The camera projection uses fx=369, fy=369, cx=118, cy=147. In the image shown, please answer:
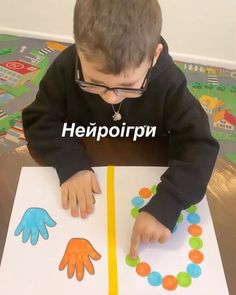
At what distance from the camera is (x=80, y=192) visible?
26.1 inches

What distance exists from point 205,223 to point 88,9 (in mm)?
395

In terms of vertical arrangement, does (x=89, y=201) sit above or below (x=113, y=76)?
below

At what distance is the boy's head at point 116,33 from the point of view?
1.75 ft

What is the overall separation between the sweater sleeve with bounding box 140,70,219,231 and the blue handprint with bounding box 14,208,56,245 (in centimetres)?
17

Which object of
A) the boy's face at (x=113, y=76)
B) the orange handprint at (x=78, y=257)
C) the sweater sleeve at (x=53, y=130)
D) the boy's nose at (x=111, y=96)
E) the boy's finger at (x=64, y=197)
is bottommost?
the orange handprint at (x=78, y=257)

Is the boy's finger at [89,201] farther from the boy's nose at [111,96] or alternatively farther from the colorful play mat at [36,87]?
the colorful play mat at [36,87]

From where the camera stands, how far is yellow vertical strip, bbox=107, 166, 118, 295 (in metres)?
0.55

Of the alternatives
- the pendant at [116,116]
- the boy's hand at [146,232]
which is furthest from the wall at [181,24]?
the boy's hand at [146,232]

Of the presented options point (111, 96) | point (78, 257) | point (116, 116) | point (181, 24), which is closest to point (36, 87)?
point (181, 24)

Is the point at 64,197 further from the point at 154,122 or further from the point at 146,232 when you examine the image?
the point at 154,122

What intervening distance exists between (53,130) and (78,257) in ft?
0.93

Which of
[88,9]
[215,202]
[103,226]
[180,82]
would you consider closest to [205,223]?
[215,202]

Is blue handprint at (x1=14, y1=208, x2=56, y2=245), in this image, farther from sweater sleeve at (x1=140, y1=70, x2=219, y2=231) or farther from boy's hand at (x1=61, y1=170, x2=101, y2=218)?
sweater sleeve at (x1=140, y1=70, x2=219, y2=231)

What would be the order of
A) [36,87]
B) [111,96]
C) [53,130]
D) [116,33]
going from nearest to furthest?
[116,33]
[111,96]
[53,130]
[36,87]
